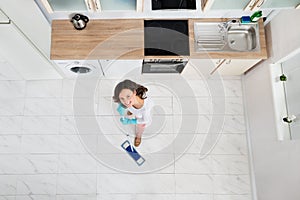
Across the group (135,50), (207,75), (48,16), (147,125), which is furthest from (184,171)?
(48,16)

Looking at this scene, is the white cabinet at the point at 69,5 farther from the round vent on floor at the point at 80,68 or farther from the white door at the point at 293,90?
the white door at the point at 293,90

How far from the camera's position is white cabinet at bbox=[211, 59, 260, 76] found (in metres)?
2.60

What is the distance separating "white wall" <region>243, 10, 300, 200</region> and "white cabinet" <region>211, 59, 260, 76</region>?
10 centimetres

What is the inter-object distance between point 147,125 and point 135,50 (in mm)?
874

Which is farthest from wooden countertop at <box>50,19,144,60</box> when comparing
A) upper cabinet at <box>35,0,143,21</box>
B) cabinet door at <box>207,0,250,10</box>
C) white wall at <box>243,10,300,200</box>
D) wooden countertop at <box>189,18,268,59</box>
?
white wall at <box>243,10,300,200</box>

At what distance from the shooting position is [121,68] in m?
2.75

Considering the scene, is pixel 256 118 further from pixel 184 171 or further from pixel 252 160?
pixel 184 171

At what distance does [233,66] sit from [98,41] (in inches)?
51.6

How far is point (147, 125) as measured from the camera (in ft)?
9.74

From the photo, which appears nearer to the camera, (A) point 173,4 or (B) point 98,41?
(A) point 173,4

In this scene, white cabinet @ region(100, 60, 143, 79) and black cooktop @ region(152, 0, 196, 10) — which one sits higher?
black cooktop @ region(152, 0, 196, 10)

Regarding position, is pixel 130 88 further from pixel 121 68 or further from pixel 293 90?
pixel 293 90

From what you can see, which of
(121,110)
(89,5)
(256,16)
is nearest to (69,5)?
(89,5)

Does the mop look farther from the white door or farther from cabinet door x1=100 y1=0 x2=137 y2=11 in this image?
the white door
